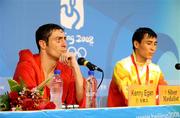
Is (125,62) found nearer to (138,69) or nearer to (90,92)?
(138,69)

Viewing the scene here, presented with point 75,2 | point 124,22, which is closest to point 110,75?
point 124,22

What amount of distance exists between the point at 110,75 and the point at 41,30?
684mm

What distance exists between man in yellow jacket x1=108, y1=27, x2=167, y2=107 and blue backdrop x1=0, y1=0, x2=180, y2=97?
54 mm

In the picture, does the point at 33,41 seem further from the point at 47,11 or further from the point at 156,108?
the point at 156,108

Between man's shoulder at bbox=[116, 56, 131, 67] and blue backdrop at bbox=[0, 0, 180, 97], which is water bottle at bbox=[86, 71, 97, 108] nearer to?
blue backdrop at bbox=[0, 0, 180, 97]

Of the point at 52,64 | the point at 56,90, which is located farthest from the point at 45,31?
the point at 56,90

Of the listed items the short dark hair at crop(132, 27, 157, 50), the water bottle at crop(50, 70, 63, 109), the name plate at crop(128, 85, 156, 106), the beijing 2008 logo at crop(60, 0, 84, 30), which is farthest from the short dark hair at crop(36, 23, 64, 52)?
the name plate at crop(128, 85, 156, 106)

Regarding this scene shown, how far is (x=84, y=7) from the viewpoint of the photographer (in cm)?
321

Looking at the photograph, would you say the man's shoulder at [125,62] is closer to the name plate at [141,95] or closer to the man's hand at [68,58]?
the man's hand at [68,58]

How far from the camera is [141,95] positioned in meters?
2.35

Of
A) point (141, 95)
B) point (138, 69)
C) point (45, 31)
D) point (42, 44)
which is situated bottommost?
point (141, 95)

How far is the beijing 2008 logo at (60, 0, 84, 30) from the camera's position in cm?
315

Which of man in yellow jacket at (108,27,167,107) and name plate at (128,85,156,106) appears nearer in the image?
name plate at (128,85,156,106)

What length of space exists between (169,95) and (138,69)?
2.79ft
